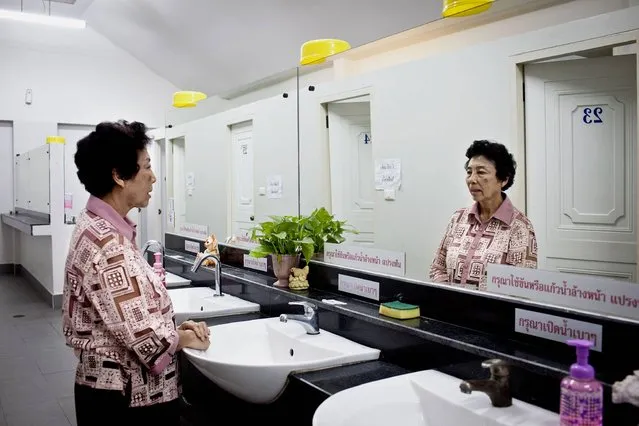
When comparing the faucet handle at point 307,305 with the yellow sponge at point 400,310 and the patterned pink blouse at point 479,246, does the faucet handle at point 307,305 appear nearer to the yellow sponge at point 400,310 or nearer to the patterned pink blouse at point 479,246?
the yellow sponge at point 400,310

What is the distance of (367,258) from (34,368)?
301 cm

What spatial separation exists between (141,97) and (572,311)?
8.32 metres

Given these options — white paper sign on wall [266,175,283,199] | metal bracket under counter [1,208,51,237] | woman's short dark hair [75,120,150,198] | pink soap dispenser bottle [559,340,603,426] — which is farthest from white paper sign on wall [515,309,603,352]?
metal bracket under counter [1,208,51,237]

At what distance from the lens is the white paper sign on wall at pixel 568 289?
1419 mm

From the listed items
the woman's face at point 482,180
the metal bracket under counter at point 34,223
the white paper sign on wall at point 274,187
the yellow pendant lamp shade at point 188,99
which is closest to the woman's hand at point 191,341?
the woman's face at point 482,180

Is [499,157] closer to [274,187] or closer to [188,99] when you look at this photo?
[274,187]

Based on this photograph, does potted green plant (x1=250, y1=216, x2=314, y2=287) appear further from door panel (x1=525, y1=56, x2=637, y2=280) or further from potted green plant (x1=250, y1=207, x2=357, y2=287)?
door panel (x1=525, y1=56, x2=637, y2=280)

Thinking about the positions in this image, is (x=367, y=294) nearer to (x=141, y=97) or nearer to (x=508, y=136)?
(x=508, y=136)

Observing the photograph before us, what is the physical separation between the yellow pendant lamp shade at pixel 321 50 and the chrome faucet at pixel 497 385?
1694 millimetres

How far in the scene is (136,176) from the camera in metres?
1.63

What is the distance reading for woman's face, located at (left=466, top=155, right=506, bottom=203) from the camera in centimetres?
186

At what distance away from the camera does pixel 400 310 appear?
6.28 ft

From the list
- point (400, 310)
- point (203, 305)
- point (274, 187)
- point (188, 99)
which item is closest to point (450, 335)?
point (400, 310)

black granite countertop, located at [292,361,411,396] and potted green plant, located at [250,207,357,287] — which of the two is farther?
potted green plant, located at [250,207,357,287]
